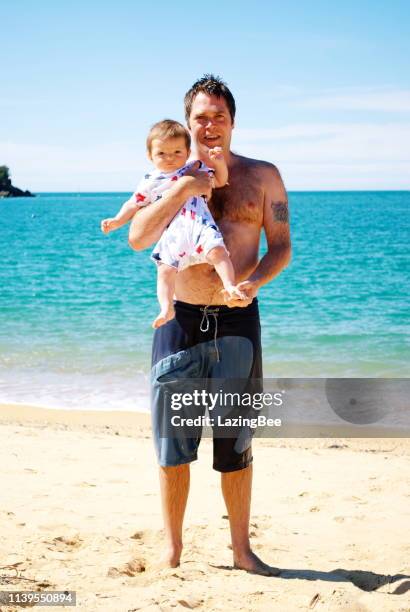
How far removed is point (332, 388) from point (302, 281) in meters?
12.7

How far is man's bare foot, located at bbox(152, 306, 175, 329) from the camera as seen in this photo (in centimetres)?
355

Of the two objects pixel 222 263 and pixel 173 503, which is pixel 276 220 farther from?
pixel 173 503

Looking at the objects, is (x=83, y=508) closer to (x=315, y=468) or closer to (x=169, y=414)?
(x=169, y=414)

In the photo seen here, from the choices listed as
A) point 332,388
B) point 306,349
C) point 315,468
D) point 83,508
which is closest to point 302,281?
point 306,349

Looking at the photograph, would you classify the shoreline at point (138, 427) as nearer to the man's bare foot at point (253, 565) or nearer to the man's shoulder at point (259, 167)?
the man's bare foot at point (253, 565)

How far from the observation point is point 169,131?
3.71m

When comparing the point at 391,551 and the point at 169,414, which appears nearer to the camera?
the point at 169,414

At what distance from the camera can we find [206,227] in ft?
11.9

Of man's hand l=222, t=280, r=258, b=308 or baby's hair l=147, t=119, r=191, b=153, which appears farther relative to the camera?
baby's hair l=147, t=119, r=191, b=153

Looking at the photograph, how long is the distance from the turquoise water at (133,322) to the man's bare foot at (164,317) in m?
5.25

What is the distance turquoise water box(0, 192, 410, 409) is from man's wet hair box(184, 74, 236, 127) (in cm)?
537

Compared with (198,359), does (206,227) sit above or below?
above

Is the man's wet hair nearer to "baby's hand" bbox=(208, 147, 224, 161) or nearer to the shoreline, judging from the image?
"baby's hand" bbox=(208, 147, 224, 161)

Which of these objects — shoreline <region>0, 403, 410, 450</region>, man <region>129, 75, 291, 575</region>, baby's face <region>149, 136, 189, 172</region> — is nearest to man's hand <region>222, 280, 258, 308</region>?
man <region>129, 75, 291, 575</region>
